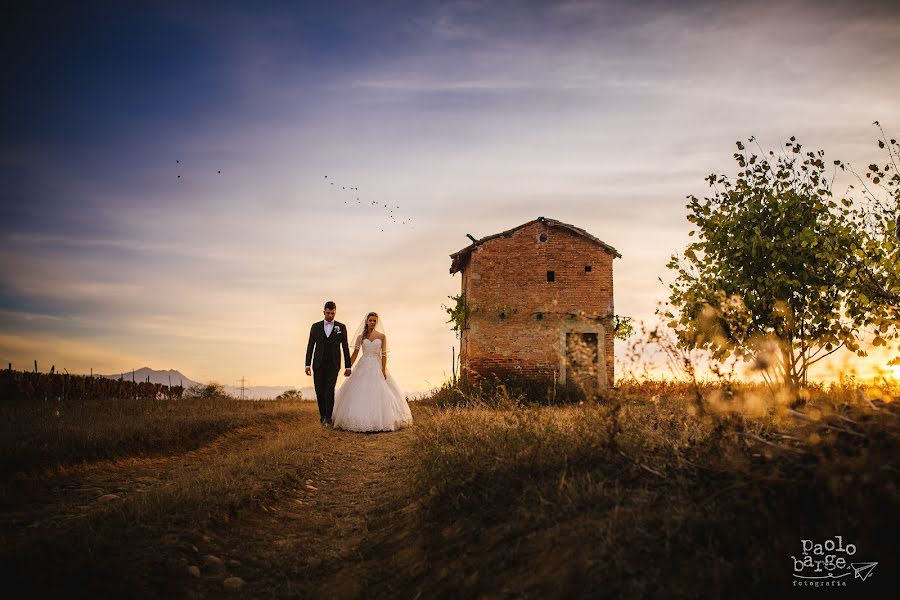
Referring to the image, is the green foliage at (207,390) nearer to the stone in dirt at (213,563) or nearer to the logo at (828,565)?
the stone in dirt at (213,563)

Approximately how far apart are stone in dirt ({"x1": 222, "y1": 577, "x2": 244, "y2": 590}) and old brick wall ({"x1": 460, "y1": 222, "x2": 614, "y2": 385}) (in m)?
19.1

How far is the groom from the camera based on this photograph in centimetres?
1277

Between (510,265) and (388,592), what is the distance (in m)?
20.5

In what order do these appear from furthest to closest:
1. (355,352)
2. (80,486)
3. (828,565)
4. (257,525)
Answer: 1. (355,352)
2. (80,486)
3. (257,525)
4. (828,565)

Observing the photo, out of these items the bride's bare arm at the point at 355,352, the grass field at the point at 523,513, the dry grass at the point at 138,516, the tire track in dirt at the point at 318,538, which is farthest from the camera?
the bride's bare arm at the point at 355,352

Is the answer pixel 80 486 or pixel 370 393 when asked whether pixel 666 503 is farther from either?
pixel 370 393

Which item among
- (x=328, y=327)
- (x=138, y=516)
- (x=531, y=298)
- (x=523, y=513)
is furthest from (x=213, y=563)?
(x=531, y=298)

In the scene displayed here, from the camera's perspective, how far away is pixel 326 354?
12828mm

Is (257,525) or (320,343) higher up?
(320,343)

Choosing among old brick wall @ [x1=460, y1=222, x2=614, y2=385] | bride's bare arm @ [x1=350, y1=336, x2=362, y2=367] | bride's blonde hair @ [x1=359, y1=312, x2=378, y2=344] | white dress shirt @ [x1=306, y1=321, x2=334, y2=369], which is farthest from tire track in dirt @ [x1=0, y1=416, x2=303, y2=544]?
old brick wall @ [x1=460, y1=222, x2=614, y2=385]

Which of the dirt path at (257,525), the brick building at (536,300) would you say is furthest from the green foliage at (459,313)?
the dirt path at (257,525)

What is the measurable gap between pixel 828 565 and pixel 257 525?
15.6 feet

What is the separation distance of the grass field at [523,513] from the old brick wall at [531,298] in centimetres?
1610

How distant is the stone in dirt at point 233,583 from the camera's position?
4.09 metres
